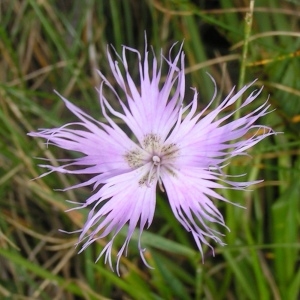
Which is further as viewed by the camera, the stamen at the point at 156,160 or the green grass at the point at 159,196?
the green grass at the point at 159,196

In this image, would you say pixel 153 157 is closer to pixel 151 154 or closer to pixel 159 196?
pixel 151 154

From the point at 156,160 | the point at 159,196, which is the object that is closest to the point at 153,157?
the point at 156,160

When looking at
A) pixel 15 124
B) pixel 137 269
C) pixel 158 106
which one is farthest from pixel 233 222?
pixel 15 124

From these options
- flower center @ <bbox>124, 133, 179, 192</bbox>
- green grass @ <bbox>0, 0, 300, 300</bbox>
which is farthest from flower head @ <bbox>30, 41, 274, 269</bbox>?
green grass @ <bbox>0, 0, 300, 300</bbox>

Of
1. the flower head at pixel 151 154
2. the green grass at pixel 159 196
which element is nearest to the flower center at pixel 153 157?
the flower head at pixel 151 154

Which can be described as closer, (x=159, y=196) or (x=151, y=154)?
(x=151, y=154)

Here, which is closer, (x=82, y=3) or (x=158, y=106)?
(x=158, y=106)

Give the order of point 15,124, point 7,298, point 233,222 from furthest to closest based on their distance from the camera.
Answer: point 15,124, point 7,298, point 233,222

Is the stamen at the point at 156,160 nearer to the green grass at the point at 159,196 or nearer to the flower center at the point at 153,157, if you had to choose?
the flower center at the point at 153,157

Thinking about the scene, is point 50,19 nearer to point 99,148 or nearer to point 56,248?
point 56,248
